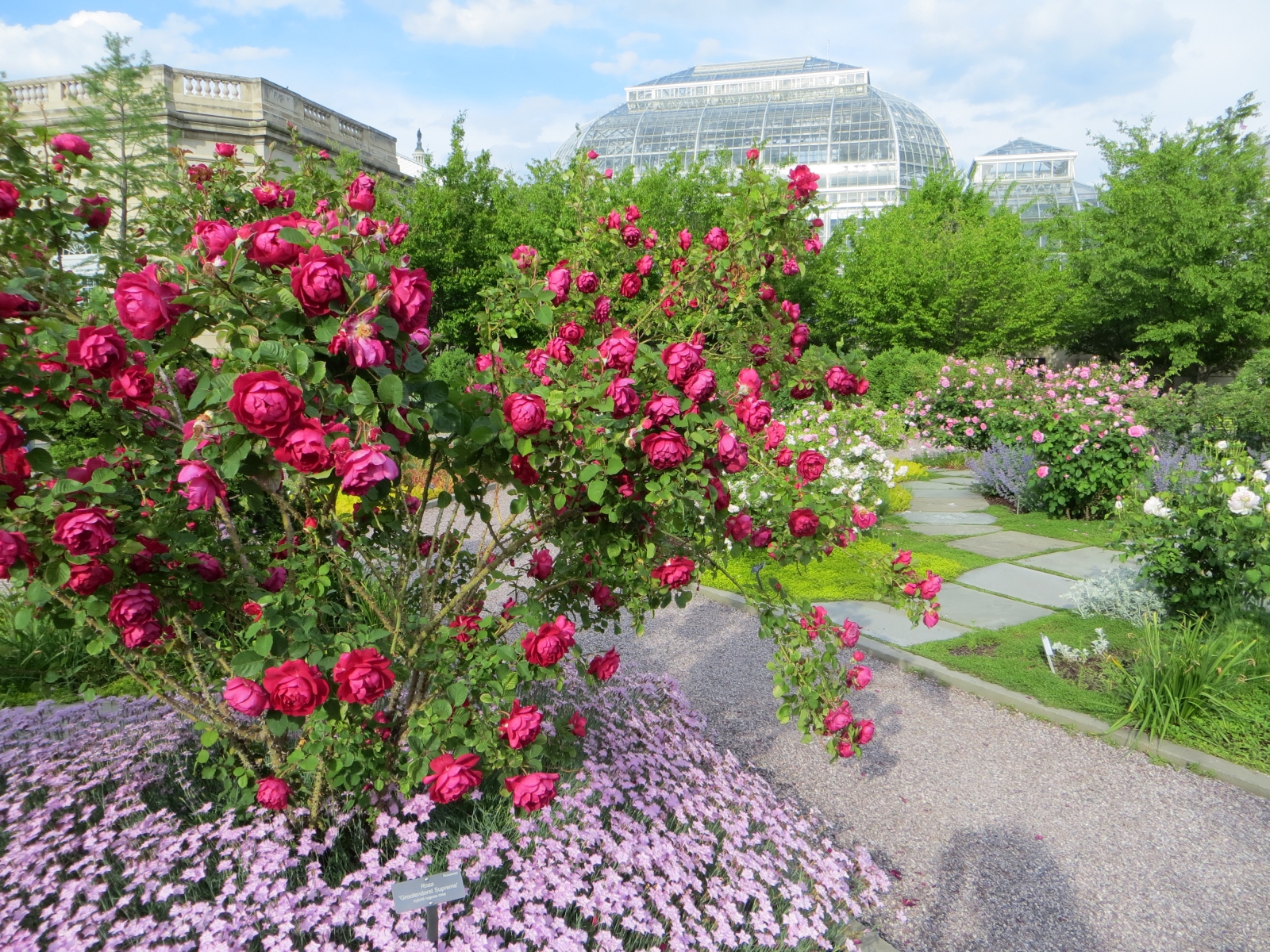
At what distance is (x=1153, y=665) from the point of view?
3961 millimetres

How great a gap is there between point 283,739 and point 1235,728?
4.39 m

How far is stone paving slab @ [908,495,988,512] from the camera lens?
9.22 metres

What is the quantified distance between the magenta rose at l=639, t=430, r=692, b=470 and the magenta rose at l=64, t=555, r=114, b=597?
4.48 feet

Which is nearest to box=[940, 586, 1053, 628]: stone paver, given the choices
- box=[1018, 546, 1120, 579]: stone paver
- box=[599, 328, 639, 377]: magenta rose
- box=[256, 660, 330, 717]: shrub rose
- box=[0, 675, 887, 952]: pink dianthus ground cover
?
box=[1018, 546, 1120, 579]: stone paver

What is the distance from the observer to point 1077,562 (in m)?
6.78

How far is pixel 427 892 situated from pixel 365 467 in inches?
37.2

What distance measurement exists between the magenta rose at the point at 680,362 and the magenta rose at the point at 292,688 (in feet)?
3.61

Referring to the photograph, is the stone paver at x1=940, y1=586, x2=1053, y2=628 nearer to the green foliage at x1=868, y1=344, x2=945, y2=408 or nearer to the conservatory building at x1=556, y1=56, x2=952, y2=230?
the green foliage at x1=868, y1=344, x2=945, y2=408

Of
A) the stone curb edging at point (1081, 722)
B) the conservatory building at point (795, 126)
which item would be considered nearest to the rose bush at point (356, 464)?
the stone curb edging at point (1081, 722)

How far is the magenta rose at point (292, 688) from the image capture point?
1693 millimetres

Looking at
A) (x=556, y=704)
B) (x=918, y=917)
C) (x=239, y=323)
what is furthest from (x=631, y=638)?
(x=239, y=323)

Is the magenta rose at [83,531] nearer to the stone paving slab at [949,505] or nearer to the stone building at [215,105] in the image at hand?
the stone paving slab at [949,505]

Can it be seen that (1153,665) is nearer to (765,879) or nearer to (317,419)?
(765,879)

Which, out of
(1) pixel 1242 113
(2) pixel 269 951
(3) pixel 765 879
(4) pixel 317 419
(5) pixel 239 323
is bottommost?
(3) pixel 765 879
